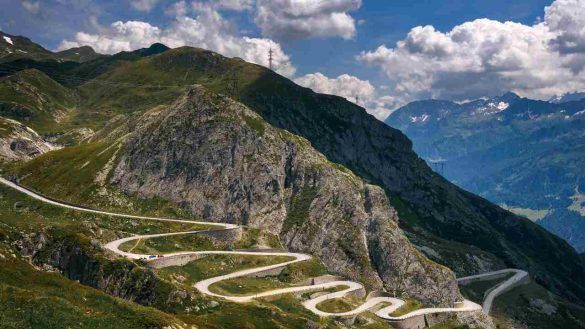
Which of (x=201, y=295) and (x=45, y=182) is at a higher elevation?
(x=45, y=182)

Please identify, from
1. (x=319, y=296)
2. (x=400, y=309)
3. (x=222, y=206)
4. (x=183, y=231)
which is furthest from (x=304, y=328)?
(x=222, y=206)

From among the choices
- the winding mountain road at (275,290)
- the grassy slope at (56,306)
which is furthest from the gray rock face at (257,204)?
the grassy slope at (56,306)

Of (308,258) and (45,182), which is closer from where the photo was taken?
(308,258)

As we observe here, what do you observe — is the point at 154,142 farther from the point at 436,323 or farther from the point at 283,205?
the point at 436,323

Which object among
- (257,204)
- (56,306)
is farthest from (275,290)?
(257,204)

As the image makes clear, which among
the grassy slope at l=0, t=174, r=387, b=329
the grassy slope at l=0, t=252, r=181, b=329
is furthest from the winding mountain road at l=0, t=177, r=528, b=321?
the grassy slope at l=0, t=252, r=181, b=329

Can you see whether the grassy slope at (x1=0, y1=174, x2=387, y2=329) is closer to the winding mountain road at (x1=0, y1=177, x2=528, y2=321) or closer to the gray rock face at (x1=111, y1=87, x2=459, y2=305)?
the winding mountain road at (x1=0, y1=177, x2=528, y2=321)

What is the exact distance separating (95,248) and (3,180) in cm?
10157

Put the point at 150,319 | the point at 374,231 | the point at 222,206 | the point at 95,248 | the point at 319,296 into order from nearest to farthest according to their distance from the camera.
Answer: the point at 150,319
the point at 95,248
the point at 319,296
the point at 222,206
the point at 374,231

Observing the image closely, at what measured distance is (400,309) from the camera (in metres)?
146

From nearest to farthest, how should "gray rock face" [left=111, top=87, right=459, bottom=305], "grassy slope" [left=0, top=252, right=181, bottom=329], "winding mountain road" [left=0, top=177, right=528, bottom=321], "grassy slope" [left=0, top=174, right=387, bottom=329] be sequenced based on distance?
1. "grassy slope" [left=0, top=252, right=181, bottom=329]
2. "grassy slope" [left=0, top=174, right=387, bottom=329]
3. "winding mountain road" [left=0, top=177, right=528, bottom=321]
4. "gray rock face" [left=111, top=87, right=459, bottom=305]

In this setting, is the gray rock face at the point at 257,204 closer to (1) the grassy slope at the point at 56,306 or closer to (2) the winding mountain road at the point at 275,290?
(2) the winding mountain road at the point at 275,290

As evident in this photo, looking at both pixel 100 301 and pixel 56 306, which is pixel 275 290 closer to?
pixel 100 301

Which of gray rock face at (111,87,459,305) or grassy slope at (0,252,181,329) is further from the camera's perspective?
gray rock face at (111,87,459,305)
